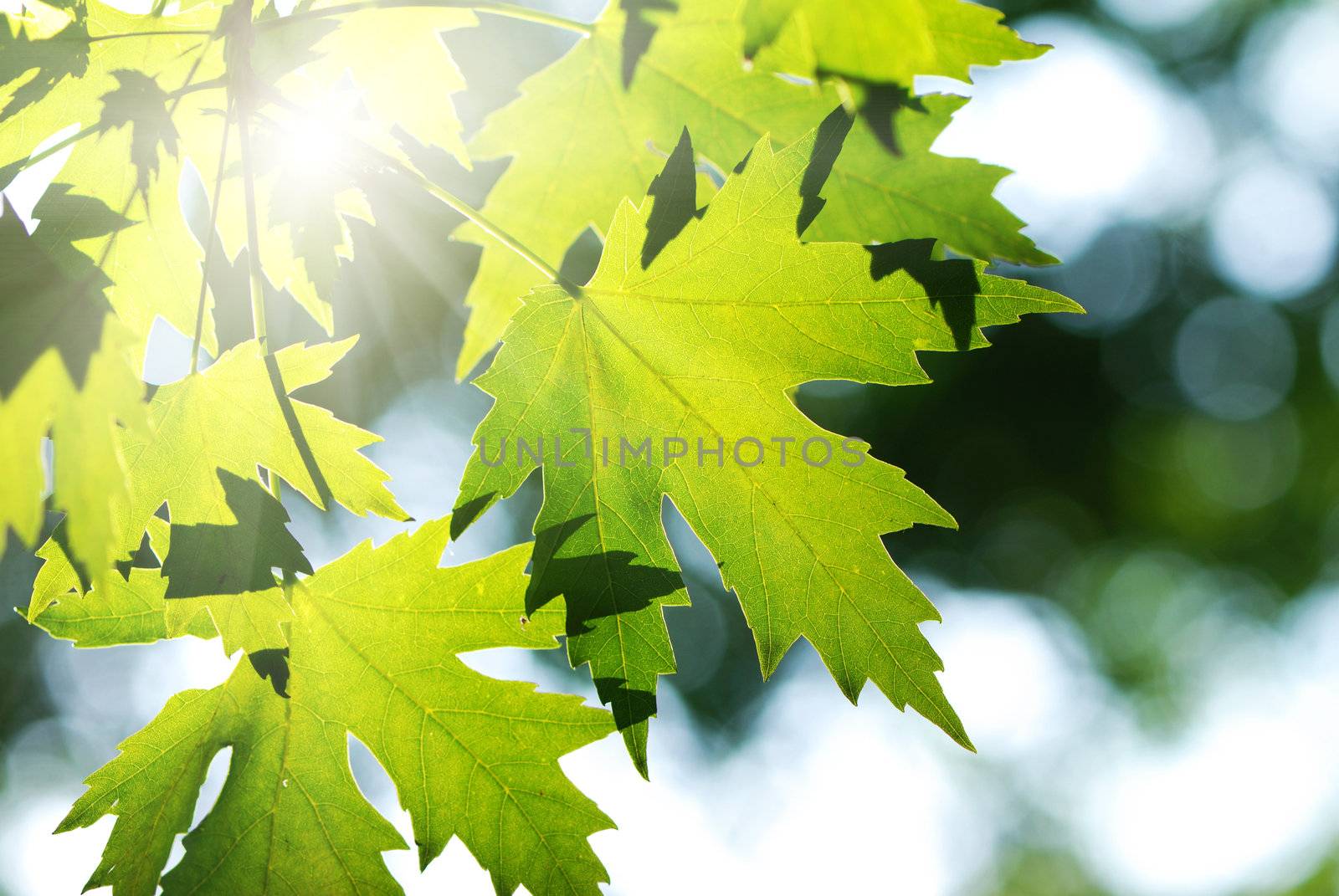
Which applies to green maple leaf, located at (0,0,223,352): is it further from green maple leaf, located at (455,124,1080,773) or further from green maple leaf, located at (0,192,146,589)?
green maple leaf, located at (455,124,1080,773)

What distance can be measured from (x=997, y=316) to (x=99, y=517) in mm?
1022

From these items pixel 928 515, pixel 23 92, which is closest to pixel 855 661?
pixel 928 515

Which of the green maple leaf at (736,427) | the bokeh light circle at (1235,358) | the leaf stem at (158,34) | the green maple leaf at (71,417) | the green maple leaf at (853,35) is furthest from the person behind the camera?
the bokeh light circle at (1235,358)

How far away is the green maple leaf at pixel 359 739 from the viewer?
4.29 ft

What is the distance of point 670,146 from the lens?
1505 millimetres

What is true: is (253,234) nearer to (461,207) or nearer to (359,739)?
(461,207)

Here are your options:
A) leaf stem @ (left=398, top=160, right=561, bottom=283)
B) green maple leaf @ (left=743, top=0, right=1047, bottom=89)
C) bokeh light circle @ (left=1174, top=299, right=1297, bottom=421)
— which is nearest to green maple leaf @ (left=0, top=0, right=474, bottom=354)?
leaf stem @ (left=398, top=160, right=561, bottom=283)

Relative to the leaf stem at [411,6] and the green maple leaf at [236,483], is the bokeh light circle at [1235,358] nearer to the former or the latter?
the leaf stem at [411,6]

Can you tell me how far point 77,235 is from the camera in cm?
126

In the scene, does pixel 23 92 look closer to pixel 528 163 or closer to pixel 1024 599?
pixel 528 163

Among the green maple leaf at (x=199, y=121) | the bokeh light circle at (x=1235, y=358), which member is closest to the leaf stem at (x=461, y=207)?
the green maple leaf at (x=199, y=121)

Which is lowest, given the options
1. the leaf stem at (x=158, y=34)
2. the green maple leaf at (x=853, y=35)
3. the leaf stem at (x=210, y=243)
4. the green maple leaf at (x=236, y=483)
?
the green maple leaf at (x=236, y=483)

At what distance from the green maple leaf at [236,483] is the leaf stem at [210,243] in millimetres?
104

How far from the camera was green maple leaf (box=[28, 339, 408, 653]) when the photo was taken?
1160mm
